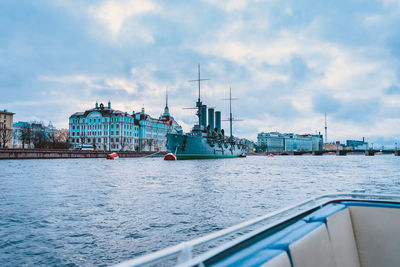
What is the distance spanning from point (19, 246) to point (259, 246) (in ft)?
19.0

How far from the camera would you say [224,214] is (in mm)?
8703

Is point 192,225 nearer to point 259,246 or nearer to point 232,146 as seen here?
point 259,246

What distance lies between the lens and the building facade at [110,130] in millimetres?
102250

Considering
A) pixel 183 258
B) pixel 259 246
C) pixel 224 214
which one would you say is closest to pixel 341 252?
pixel 259 246

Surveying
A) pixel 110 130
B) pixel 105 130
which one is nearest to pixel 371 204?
pixel 110 130

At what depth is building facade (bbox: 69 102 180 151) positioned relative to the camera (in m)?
102

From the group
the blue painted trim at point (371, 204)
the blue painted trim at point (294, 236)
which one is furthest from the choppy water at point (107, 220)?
the blue painted trim at point (294, 236)

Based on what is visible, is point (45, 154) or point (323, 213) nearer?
point (323, 213)

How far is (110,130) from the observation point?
10162cm

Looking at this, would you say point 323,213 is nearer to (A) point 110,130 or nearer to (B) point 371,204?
(B) point 371,204

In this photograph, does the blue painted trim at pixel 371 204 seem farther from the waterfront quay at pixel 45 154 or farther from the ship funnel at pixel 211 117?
the ship funnel at pixel 211 117

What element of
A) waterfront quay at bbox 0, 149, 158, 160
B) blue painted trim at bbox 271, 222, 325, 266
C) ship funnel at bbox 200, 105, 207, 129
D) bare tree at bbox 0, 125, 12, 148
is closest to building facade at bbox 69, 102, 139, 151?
bare tree at bbox 0, 125, 12, 148

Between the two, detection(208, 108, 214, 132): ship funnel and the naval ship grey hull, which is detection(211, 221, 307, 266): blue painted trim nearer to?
the naval ship grey hull

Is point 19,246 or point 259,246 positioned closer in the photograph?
point 259,246
